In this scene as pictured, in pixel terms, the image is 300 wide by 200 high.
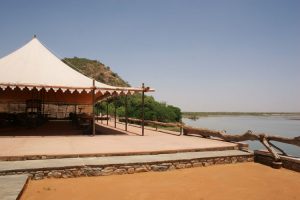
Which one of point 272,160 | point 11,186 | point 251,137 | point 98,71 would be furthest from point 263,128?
point 11,186

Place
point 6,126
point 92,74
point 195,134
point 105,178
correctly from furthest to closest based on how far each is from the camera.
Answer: point 92,74, point 6,126, point 195,134, point 105,178

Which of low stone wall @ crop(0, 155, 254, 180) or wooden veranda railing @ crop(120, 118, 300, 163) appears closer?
low stone wall @ crop(0, 155, 254, 180)

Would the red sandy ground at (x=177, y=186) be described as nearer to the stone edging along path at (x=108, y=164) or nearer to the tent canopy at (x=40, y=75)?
the stone edging along path at (x=108, y=164)

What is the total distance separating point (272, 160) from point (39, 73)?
9.92 metres

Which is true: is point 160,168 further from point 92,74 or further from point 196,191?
point 92,74

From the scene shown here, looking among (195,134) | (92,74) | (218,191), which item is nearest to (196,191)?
(218,191)

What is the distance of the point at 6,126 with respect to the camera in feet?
46.3

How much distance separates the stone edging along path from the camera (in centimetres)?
595

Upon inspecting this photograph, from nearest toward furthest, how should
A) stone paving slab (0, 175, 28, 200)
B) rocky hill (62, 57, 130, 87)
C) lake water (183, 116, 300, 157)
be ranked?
stone paving slab (0, 175, 28, 200)
lake water (183, 116, 300, 157)
rocky hill (62, 57, 130, 87)

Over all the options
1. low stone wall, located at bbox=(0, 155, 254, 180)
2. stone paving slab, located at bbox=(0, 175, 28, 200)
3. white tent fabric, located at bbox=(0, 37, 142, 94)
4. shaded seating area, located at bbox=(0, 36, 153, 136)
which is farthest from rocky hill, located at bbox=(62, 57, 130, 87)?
stone paving slab, located at bbox=(0, 175, 28, 200)

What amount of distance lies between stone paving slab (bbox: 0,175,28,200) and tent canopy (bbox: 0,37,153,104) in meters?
5.49

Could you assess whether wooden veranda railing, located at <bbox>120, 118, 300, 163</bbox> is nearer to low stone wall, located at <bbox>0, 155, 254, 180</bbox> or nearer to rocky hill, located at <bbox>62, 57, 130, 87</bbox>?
low stone wall, located at <bbox>0, 155, 254, 180</bbox>

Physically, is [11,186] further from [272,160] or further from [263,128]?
[263,128]

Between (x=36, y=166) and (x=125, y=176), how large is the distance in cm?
198
